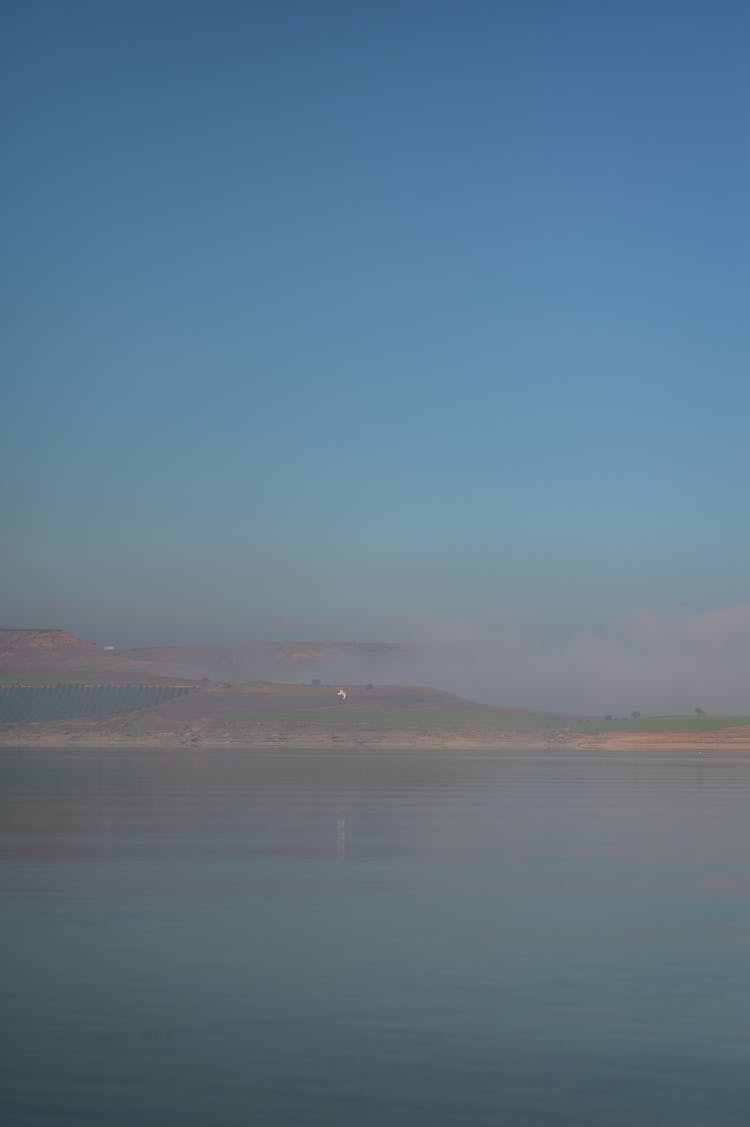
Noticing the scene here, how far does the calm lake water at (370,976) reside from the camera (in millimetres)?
14820

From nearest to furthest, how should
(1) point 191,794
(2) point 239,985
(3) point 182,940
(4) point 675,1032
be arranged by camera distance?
(4) point 675,1032
(2) point 239,985
(3) point 182,940
(1) point 191,794

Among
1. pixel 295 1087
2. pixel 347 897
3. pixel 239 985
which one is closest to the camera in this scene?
pixel 295 1087

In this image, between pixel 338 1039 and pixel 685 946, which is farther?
pixel 685 946

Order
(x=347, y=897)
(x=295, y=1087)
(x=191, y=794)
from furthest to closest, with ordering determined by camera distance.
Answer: (x=191, y=794) → (x=347, y=897) → (x=295, y=1087)

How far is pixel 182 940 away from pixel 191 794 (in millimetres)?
42175

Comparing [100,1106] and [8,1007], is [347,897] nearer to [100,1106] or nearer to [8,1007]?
[8,1007]

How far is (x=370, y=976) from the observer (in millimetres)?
21281

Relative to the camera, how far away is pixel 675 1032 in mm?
17922

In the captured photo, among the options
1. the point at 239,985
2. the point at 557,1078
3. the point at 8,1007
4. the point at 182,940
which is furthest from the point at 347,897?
the point at 557,1078

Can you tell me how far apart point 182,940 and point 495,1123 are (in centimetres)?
1103

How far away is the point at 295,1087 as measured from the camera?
15.0 m

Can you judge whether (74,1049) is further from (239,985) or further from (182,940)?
(182,940)

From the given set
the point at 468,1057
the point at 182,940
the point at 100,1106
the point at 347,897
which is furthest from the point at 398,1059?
the point at 347,897

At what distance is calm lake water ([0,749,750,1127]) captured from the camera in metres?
14.8
